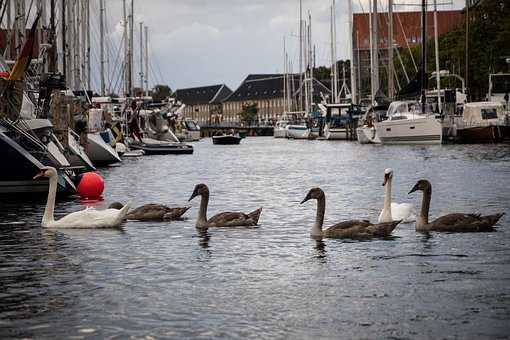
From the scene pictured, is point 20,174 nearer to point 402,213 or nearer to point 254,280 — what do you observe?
point 402,213

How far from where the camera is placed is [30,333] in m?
13.6

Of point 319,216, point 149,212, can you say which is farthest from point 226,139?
point 319,216

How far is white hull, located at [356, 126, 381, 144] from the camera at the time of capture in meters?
98.1

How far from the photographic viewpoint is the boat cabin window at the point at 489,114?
8994cm

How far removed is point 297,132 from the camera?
15825cm

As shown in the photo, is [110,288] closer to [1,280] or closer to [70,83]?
[1,280]

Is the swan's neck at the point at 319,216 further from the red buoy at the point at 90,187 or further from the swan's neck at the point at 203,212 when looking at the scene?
the red buoy at the point at 90,187

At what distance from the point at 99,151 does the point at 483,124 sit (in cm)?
4008

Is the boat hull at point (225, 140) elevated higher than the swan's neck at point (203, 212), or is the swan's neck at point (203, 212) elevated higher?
the swan's neck at point (203, 212)

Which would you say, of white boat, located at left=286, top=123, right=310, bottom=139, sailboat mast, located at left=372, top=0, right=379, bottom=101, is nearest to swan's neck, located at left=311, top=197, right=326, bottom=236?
sailboat mast, located at left=372, top=0, right=379, bottom=101

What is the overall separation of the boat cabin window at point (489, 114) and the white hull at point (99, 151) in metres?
38.0

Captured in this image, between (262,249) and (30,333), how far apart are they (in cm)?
863

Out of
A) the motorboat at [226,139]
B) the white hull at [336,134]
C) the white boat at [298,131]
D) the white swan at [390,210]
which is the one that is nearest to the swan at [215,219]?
the white swan at [390,210]

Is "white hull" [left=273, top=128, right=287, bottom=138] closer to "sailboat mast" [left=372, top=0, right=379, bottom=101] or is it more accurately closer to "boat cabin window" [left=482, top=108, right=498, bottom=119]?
"sailboat mast" [left=372, top=0, right=379, bottom=101]
